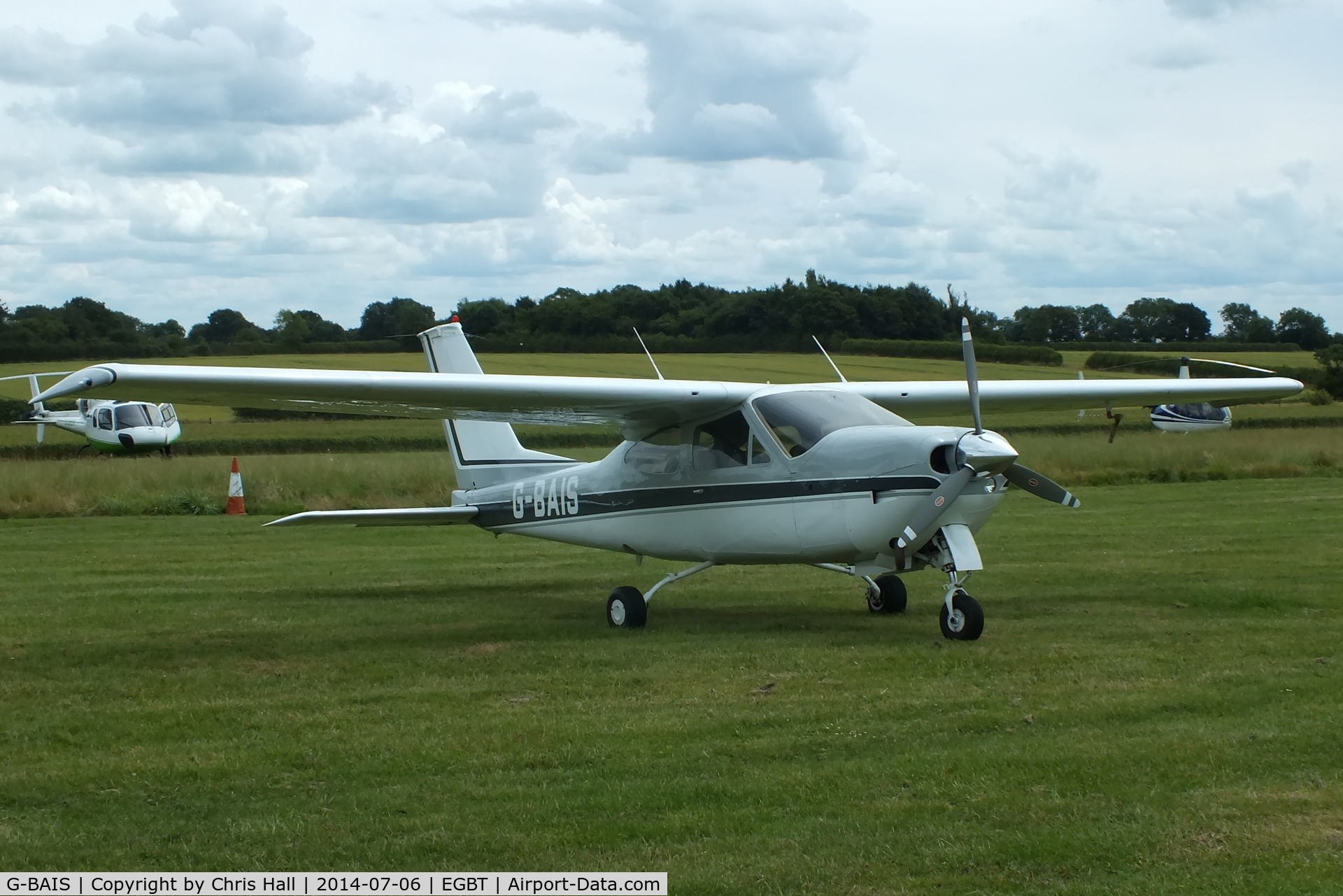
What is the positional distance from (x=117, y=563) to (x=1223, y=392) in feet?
41.4

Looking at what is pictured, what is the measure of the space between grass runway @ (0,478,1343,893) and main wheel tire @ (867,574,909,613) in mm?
270

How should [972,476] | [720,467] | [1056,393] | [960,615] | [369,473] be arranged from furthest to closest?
1. [369,473]
2. [1056,393]
3. [720,467]
4. [960,615]
5. [972,476]

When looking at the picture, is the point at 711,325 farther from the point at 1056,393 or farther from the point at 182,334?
the point at 182,334

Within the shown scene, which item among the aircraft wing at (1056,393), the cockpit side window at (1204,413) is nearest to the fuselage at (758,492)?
the aircraft wing at (1056,393)

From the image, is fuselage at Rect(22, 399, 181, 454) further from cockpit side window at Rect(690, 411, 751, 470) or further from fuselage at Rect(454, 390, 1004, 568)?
cockpit side window at Rect(690, 411, 751, 470)

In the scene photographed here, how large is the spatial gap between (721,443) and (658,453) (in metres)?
0.76

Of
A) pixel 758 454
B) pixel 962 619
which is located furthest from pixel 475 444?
pixel 962 619

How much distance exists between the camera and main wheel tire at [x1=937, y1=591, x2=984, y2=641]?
9.22 meters

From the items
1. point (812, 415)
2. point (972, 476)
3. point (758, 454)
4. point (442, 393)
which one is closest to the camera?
point (972, 476)

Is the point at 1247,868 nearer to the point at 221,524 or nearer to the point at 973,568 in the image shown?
the point at 973,568

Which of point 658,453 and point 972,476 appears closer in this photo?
point 972,476

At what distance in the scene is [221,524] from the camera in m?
20.2

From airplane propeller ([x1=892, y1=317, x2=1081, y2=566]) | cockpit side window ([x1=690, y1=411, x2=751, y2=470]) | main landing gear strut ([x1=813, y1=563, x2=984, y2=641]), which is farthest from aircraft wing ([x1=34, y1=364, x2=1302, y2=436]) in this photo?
main landing gear strut ([x1=813, y1=563, x2=984, y2=641])

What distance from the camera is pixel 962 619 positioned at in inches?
365
